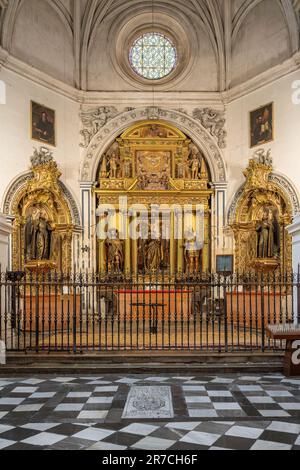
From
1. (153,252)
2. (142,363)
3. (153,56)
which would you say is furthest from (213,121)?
(142,363)

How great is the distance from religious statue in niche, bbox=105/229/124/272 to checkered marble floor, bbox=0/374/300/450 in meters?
8.66

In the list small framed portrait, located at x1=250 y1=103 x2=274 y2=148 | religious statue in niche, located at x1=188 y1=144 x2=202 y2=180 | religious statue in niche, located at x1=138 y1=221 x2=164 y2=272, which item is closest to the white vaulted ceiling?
small framed portrait, located at x1=250 y1=103 x2=274 y2=148

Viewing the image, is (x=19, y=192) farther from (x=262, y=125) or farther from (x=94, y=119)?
(x=262, y=125)

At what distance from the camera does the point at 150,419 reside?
614 centimetres

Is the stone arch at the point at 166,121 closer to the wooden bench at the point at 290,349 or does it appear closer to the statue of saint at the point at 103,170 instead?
the statue of saint at the point at 103,170

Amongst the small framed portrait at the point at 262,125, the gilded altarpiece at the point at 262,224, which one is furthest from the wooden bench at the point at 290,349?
the small framed portrait at the point at 262,125

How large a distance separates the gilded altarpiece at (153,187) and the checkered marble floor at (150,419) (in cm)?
873

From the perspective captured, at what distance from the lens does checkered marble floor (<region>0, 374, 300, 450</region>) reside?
5297 mm

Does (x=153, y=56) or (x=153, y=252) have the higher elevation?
(x=153, y=56)

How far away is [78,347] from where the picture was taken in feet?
34.3

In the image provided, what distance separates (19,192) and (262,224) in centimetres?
741

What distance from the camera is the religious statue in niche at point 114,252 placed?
17.5 m

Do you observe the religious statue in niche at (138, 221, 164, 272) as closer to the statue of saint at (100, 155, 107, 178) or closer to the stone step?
the statue of saint at (100, 155, 107, 178)
